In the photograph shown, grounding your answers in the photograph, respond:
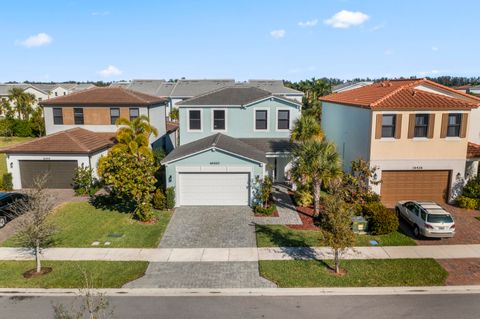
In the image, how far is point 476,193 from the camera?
23.0 m

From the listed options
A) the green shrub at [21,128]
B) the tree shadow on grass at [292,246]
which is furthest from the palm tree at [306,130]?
the green shrub at [21,128]

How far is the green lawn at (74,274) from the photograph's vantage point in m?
14.3

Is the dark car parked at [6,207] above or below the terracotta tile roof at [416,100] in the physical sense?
below

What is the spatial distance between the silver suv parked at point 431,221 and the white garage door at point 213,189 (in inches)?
385

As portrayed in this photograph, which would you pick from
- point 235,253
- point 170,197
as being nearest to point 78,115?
point 170,197

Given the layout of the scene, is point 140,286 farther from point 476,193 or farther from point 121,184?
point 476,193

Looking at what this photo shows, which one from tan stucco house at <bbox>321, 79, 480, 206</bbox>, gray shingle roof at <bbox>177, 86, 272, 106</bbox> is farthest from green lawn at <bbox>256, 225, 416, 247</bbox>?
gray shingle roof at <bbox>177, 86, 272, 106</bbox>

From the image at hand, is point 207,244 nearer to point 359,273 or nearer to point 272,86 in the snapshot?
point 359,273

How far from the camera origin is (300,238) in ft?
61.4

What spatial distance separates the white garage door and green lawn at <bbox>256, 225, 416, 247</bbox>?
4150 millimetres

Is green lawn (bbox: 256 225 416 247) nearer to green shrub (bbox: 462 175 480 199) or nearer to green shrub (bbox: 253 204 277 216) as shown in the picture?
green shrub (bbox: 253 204 277 216)

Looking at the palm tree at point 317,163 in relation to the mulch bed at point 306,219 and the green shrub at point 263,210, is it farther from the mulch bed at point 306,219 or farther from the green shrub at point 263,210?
the green shrub at point 263,210

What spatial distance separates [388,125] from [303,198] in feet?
22.6

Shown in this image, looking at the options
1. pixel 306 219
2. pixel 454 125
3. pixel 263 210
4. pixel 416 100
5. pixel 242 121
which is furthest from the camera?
pixel 242 121
